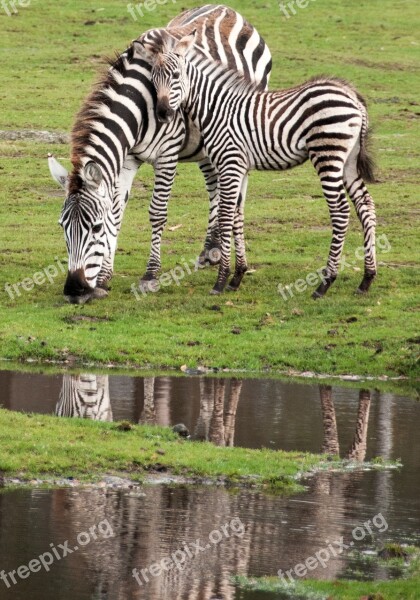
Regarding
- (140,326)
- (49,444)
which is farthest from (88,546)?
(140,326)

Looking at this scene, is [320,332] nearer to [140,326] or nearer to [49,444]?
[140,326]

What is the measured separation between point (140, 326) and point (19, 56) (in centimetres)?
2465

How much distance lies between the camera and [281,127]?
1820 cm

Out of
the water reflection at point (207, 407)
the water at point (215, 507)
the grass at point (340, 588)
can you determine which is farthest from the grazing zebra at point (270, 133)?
the grass at point (340, 588)

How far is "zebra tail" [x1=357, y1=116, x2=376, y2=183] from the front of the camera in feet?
59.3

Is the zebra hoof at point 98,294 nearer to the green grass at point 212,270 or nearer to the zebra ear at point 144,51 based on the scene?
the green grass at point 212,270


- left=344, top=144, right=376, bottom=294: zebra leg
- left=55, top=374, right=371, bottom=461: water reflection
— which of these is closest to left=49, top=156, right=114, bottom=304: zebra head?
left=55, top=374, right=371, bottom=461: water reflection
